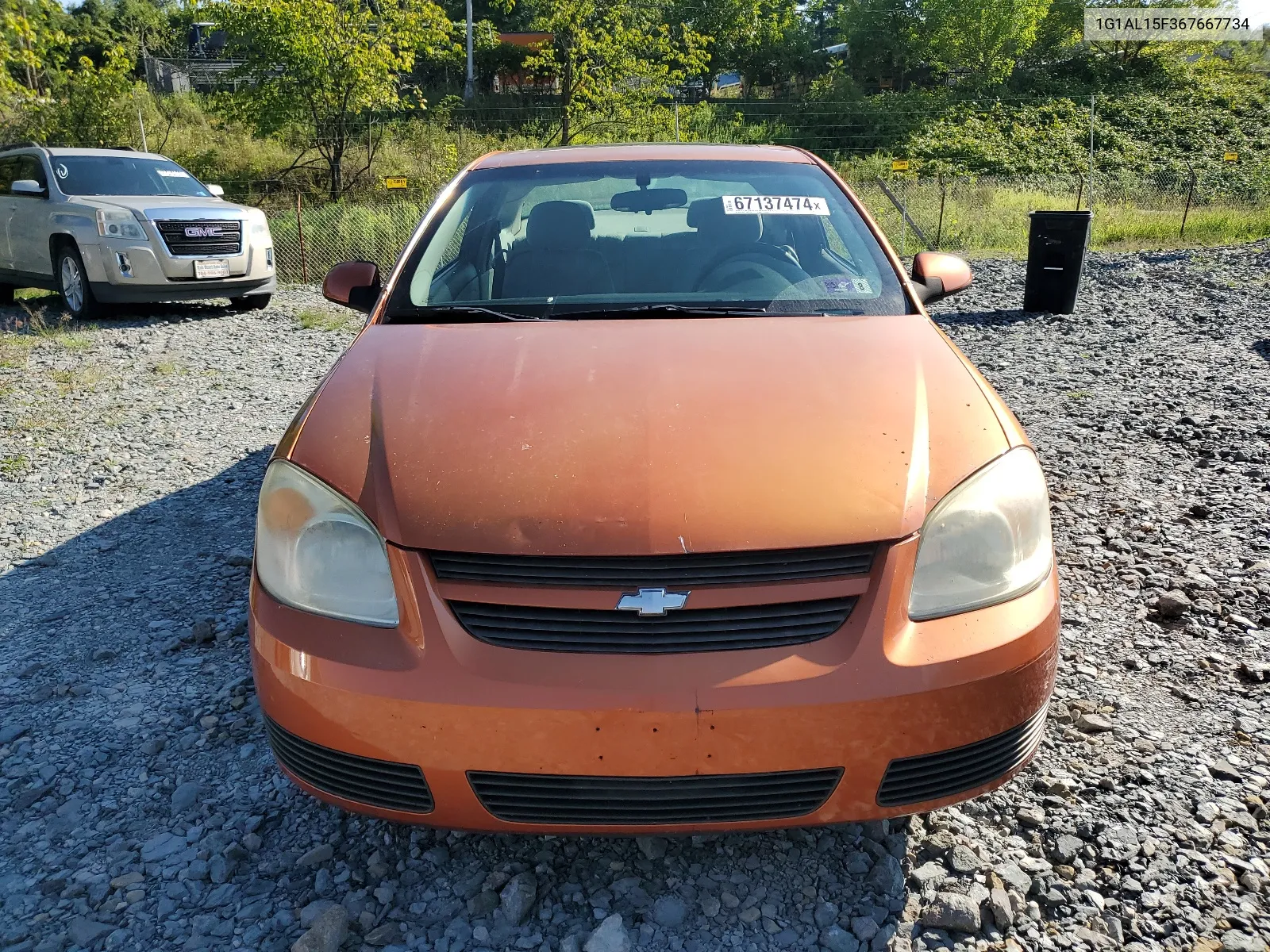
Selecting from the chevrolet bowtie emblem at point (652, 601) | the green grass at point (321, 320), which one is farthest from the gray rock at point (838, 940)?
the green grass at point (321, 320)

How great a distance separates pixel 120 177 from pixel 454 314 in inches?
374

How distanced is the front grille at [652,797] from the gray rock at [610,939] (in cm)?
30

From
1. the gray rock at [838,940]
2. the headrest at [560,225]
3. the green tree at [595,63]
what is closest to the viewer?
the gray rock at [838,940]

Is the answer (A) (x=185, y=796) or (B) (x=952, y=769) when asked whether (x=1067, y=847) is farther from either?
(A) (x=185, y=796)

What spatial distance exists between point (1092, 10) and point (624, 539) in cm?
5428

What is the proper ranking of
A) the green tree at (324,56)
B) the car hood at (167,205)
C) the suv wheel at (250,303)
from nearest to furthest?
the car hood at (167,205) → the suv wheel at (250,303) → the green tree at (324,56)

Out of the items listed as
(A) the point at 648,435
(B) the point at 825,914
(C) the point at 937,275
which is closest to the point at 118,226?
(C) the point at 937,275

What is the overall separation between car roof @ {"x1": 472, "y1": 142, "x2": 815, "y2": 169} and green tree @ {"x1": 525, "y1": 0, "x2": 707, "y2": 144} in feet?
63.6

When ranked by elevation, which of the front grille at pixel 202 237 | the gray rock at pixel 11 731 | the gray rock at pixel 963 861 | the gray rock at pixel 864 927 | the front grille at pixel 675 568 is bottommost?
the gray rock at pixel 11 731

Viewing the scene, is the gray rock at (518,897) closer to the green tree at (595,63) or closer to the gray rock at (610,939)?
the gray rock at (610,939)

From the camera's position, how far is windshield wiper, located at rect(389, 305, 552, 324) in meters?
2.66

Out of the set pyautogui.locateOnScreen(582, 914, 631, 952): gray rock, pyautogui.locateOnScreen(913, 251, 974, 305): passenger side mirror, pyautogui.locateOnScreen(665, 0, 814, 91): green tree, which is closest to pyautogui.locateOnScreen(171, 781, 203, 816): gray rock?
pyautogui.locateOnScreen(582, 914, 631, 952): gray rock

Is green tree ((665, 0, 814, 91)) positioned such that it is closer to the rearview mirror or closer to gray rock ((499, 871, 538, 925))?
the rearview mirror

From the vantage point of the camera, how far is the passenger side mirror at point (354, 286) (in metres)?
3.32
